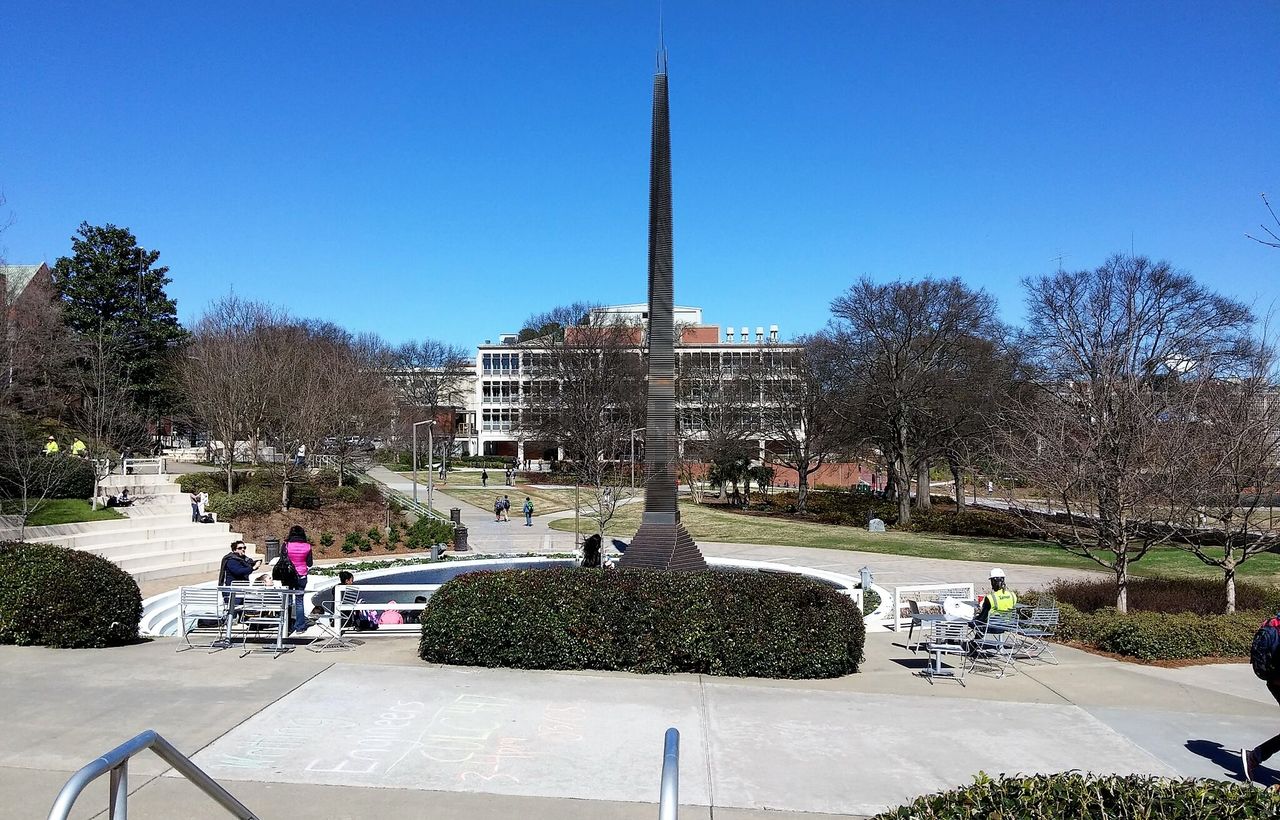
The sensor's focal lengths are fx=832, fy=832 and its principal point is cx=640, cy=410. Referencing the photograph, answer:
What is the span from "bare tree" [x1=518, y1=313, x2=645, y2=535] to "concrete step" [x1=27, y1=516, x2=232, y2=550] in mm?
31241

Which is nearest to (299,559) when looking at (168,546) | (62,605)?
(62,605)

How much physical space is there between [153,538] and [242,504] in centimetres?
609

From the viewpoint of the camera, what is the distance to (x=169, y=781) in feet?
19.6

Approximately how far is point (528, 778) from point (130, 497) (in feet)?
83.5

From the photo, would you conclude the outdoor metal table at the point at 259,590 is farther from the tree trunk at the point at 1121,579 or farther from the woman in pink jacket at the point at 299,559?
the tree trunk at the point at 1121,579

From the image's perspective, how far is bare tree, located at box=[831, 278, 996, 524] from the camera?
41406 millimetres

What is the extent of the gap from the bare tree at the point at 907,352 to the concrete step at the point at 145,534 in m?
30.3

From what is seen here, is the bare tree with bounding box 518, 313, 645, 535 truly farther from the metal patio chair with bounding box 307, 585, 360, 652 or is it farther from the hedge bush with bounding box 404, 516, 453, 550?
the metal patio chair with bounding box 307, 585, 360, 652

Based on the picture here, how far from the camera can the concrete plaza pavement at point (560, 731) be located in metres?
5.95

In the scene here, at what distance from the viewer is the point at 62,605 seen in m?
9.70

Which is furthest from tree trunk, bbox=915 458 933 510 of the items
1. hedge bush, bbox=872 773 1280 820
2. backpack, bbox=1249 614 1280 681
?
hedge bush, bbox=872 773 1280 820

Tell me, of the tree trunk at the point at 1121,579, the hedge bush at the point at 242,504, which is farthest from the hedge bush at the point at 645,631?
the hedge bush at the point at 242,504

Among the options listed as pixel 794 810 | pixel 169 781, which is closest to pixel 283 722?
pixel 169 781

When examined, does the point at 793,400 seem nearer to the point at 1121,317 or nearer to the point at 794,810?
the point at 1121,317
